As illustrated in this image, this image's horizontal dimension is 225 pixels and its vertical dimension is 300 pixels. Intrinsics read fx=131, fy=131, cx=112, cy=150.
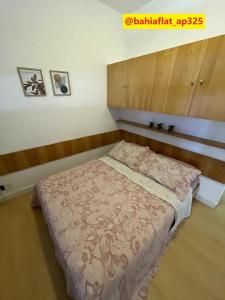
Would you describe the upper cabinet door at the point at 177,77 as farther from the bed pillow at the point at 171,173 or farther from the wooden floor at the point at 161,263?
the wooden floor at the point at 161,263

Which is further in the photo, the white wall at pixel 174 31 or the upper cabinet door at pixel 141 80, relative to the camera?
the upper cabinet door at pixel 141 80

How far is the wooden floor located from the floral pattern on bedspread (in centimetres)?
22

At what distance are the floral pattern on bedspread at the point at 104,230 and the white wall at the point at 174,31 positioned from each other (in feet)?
6.21

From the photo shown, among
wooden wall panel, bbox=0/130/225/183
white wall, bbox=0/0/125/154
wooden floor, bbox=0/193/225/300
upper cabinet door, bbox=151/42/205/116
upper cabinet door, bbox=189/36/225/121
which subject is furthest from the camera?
wooden wall panel, bbox=0/130/225/183

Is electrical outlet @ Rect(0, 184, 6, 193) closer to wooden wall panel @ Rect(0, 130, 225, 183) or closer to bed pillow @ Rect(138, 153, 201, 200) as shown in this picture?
wooden wall panel @ Rect(0, 130, 225, 183)

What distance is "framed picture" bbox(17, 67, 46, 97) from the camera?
1.55 meters

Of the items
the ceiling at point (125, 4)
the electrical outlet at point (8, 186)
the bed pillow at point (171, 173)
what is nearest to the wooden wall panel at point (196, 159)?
the bed pillow at point (171, 173)

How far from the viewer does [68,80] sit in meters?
1.88

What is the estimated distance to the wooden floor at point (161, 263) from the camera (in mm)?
1058

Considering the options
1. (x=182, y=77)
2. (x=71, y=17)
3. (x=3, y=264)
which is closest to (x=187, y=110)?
(x=182, y=77)

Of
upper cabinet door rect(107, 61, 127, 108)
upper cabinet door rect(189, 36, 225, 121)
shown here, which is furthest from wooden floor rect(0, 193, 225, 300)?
upper cabinet door rect(107, 61, 127, 108)

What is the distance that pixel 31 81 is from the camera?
1.62 m

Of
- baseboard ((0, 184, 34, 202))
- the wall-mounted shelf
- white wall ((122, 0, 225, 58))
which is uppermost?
white wall ((122, 0, 225, 58))

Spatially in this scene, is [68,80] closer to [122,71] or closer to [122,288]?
[122,71]
